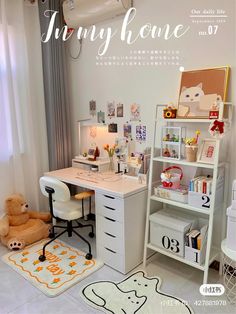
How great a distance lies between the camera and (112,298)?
1.99 meters

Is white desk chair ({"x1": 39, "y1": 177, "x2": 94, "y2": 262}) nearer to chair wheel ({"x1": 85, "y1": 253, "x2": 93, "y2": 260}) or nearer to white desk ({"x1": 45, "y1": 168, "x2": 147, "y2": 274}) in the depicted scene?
chair wheel ({"x1": 85, "y1": 253, "x2": 93, "y2": 260})

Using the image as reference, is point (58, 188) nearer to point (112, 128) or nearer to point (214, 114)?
point (112, 128)

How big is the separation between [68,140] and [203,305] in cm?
230

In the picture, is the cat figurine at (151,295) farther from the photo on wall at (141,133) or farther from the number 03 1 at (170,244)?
the photo on wall at (141,133)

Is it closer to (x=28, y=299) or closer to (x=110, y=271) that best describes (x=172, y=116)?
(x=110, y=271)

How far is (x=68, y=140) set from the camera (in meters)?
3.38

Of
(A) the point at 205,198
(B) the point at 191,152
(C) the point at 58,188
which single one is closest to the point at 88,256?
(C) the point at 58,188

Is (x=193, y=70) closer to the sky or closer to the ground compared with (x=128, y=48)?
closer to the ground

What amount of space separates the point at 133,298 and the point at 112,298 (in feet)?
0.51

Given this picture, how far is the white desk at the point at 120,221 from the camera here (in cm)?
225

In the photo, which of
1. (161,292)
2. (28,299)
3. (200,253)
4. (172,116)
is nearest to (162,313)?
(161,292)

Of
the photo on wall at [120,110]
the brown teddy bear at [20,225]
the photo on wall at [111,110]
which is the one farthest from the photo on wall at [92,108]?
the brown teddy bear at [20,225]

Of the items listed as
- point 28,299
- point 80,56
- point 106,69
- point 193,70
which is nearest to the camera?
point 28,299

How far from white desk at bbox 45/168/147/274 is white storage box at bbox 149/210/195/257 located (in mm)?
120
